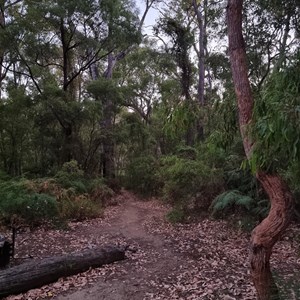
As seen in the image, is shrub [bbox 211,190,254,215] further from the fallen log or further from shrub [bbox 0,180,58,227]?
shrub [bbox 0,180,58,227]

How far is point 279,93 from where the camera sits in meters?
2.33

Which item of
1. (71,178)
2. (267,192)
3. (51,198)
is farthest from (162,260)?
(71,178)

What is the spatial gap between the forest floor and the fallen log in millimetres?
95

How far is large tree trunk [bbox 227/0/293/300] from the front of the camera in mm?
2941

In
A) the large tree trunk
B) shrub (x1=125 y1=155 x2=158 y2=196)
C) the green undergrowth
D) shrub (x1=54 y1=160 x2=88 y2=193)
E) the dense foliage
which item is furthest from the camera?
shrub (x1=125 y1=155 x2=158 y2=196)

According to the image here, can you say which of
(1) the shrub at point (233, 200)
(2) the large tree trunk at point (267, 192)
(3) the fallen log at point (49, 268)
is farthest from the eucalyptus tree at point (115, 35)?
(2) the large tree trunk at point (267, 192)

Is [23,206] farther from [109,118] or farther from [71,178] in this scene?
[109,118]

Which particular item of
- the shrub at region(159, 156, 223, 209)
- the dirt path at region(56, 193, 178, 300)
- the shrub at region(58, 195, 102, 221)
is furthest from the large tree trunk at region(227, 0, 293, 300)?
the shrub at region(58, 195, 102, 221)

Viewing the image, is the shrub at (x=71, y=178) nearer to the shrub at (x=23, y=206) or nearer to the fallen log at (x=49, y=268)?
the shrub at (x=23, y=206)

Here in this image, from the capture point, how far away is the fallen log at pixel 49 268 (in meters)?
3.93

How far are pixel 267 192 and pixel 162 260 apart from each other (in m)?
2.76

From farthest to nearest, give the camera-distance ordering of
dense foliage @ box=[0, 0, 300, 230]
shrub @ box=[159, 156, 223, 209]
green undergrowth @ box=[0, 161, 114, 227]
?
shrub @ box=[159, 156, 223, 209] < green undergrowth @ box=[0, 161, 114, 227] < dense foliage @ box=[0, 0, 300, 230]

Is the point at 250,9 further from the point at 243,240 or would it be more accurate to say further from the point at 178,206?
the point at 178,206

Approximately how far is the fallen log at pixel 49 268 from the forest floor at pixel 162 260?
95 mm
